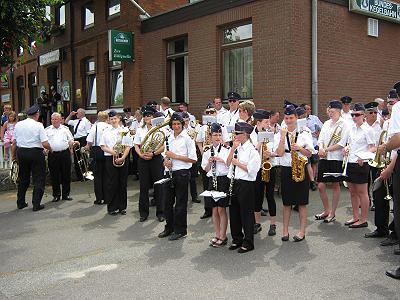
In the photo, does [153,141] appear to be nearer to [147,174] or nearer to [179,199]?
[147,174]

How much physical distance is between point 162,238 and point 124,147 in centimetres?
244

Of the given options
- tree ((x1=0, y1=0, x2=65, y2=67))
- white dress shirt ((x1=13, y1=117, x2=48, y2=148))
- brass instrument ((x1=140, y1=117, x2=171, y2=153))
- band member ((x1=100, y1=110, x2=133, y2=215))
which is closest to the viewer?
brass instrument ((x1=140, y1=117, x2=171, y2=153))

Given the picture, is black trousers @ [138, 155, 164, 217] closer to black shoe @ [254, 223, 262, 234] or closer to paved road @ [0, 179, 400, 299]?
paved road @ [0, 179, 400, 299]

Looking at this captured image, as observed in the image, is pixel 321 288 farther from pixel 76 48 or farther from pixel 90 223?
pixel 76 48

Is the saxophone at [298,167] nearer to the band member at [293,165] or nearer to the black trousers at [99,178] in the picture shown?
the band member at [293,165]

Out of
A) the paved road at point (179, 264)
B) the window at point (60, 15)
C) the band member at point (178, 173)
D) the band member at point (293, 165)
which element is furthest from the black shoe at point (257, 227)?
the window at point (60, 15)

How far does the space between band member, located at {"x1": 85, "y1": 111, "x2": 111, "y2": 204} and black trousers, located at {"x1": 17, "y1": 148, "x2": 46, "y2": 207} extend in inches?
40.6

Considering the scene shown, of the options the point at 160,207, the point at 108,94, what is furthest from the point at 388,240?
the point at 108,94

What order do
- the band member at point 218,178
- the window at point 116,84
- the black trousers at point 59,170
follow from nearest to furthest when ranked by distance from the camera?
the band member at point 218,178 < the black trousers at point 59,170 < the window at point 116,84

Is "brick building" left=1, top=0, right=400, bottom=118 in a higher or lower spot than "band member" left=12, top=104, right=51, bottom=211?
higher

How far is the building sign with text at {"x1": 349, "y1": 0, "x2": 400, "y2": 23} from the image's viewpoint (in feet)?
41.1

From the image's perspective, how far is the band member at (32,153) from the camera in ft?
29.9

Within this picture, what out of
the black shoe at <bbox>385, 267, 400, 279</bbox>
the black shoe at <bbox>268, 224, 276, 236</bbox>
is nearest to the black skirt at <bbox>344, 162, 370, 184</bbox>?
the black shoe at <bbox>268, 224, 276, 236</bbox>

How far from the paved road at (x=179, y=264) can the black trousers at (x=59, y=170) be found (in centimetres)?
219
